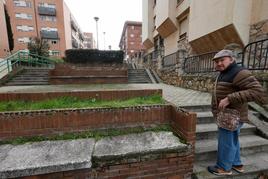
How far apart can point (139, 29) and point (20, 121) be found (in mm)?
50381

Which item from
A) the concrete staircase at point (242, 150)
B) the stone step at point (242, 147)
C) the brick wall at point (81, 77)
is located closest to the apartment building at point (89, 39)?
the brick wall at point (81, 77)

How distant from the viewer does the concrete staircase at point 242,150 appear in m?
2.24

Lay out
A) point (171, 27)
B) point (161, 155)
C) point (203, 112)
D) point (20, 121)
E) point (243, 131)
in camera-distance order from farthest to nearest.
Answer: point (171, 27) < point (203, 112) < point (243, 131) < point (20, 121) < point (161, 155)

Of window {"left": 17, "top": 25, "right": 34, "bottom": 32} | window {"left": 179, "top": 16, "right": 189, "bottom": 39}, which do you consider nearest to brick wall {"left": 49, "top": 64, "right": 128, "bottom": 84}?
window {"left": 179, "top": 16, "right": 189, "bottom": 39}

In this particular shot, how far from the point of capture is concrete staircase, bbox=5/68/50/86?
8.00m

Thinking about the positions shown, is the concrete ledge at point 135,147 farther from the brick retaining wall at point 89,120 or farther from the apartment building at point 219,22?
the apartment building at point 219,22

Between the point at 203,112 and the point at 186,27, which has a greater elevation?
the point at 186,27

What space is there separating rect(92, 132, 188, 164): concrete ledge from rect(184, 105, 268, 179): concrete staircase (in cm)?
52

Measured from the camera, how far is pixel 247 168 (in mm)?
2287

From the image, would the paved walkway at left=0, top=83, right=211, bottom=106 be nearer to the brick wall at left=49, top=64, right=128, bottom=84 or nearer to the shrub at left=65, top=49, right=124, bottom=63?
the brick wall at left=49, top=64, right=128, bottom=84

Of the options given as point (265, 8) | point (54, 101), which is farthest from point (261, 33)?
point (54, 101)

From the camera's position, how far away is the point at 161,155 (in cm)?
209

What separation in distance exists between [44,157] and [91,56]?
10.7 metres

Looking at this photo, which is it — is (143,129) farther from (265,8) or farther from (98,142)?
(265,8)
